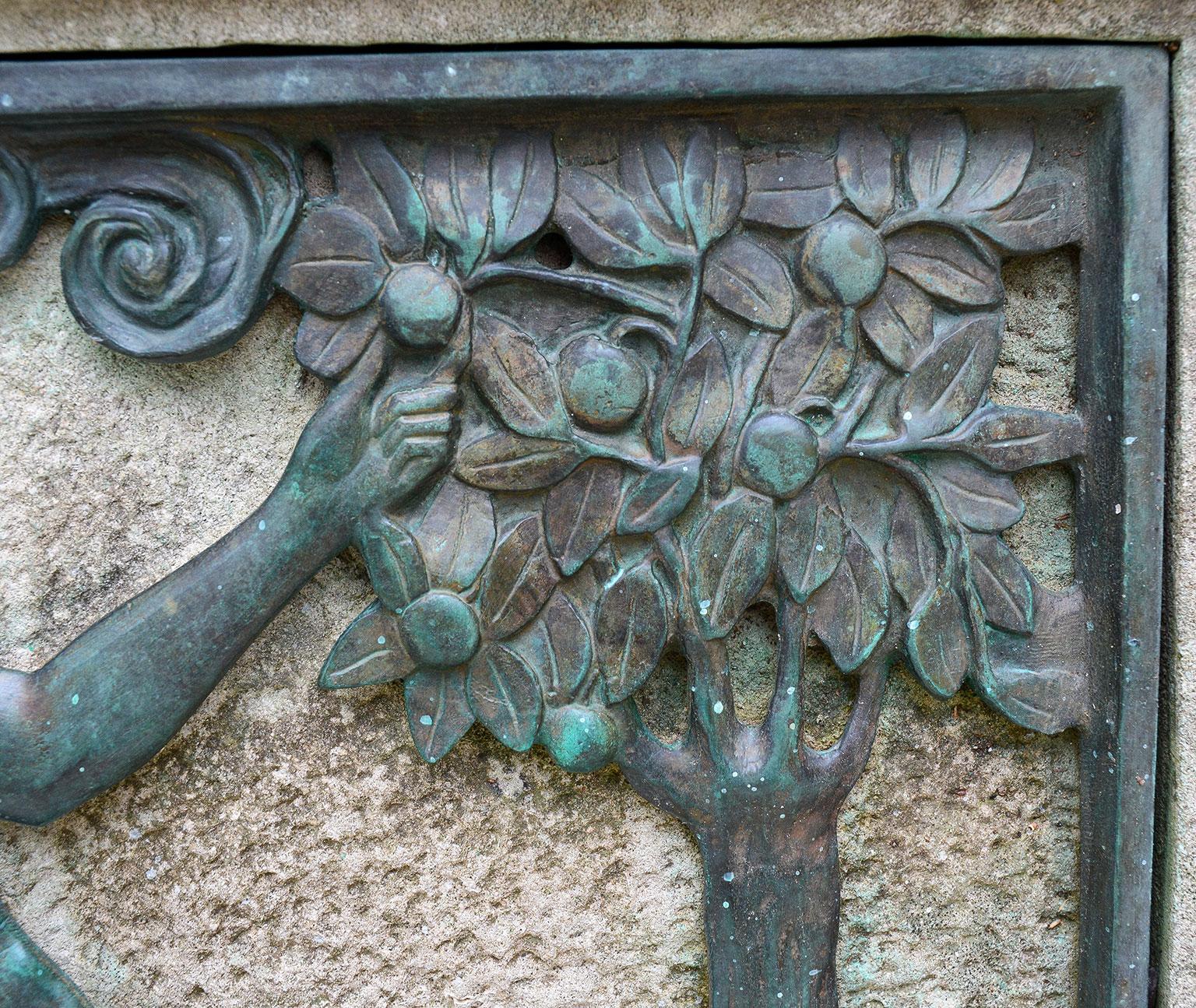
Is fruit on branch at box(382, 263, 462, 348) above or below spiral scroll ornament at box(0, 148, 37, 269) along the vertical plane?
below

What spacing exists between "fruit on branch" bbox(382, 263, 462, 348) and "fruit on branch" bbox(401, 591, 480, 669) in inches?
8.7

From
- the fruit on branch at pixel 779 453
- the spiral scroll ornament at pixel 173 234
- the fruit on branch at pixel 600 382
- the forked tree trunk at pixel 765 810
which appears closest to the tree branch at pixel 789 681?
the forked tree trunk at pixel 765 810

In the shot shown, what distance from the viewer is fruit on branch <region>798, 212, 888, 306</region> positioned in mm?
856

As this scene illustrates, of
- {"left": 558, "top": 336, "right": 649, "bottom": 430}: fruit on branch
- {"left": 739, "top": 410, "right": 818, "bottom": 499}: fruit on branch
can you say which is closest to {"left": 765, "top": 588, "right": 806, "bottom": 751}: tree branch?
{"left": 739, "top": 410, "right": 818, "bottom": 499}: fruit on branch

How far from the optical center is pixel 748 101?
2.71 ft

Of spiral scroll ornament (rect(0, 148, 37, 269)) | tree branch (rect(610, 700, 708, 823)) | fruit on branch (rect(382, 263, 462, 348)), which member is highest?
spiral scroll ornament (rect(0, 148, 37, 269))

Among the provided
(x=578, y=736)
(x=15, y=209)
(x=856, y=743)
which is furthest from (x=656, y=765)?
(x=15, y=209)

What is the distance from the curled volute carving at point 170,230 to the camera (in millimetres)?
813

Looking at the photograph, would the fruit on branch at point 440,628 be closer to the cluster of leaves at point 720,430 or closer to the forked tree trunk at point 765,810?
the cluster of leaves at point 720,430

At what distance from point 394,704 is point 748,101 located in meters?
0.61

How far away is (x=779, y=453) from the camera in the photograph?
859mm

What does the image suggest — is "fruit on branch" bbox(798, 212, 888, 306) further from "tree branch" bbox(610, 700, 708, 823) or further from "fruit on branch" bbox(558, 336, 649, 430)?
"tree branch" bbox(610, 700, 708, 823)

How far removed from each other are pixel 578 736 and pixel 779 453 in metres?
0.30

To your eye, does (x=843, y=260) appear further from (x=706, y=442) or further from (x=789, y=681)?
(x=789, y=681)
